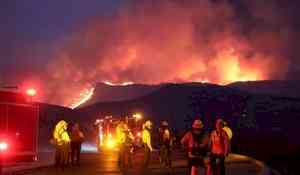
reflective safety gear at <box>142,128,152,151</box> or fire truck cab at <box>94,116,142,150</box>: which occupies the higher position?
fire truck cab at <box>94,116,142,150</box>

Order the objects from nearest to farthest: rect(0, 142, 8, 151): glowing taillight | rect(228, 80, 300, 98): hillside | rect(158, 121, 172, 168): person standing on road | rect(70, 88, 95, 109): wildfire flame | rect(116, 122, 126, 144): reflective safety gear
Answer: rect(0, 142, 8, 151): glowing taillight, rect(116, 122, 126, 144): reflective safety gear, rect(158, 121, 172, 168): person standing on road, rect(70, 88, 95, 109): wildfire flame, rect(228, 80, 300, 98): hillside

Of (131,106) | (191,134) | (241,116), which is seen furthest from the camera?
(241,116)

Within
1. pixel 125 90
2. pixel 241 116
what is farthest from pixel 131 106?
pixel 241 116

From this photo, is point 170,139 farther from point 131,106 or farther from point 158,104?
point 158,104

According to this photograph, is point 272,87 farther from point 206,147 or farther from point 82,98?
point 206,147

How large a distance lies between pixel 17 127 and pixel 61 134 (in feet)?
7.81

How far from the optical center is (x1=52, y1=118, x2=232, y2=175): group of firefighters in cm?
1524

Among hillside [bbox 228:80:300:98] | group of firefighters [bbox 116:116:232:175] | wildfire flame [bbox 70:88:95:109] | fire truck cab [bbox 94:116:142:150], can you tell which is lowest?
group of firefighters [bbox 116:116:232:175]

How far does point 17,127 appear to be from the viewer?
75.7ft

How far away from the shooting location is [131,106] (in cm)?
11069

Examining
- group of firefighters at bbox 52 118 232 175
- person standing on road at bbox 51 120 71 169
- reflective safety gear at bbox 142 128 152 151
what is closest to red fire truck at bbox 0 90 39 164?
person standing on road at bbox 51 120 71 169

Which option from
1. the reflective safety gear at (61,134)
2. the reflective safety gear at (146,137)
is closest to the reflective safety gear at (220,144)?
the reflective safety gear at (146,137)

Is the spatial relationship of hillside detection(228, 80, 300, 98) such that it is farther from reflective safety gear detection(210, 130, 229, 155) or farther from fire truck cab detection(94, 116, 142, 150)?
reflective safety gear detection(210, 130, 229, 155)

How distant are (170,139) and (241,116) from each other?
112 m
